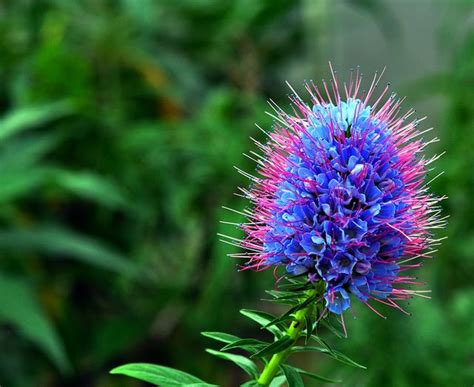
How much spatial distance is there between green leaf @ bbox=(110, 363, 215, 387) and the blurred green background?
1.03m

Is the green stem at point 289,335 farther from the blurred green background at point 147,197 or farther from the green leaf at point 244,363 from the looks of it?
the blurred green background at point 147,197

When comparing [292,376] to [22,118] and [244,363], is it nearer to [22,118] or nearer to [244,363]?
[244,363]

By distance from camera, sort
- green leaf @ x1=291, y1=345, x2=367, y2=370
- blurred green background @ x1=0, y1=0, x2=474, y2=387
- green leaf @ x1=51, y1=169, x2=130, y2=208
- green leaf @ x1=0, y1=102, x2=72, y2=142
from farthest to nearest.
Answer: blurred green background @ x1=0, y1=0, x2=474, y2=387
green leaf @ x1=51, y1=169, x2=130, y2=208
green leaf @ x1=0, y1=102, x2=72, y2=142
green leaf @ x1=291, y1=345, x2=367, y2=370

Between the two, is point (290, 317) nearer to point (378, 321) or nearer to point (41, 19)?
point (378, 321)

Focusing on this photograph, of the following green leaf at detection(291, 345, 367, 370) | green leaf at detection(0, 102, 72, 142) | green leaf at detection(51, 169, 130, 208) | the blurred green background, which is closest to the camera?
green leaf at detection(291, 345, 367, 370)

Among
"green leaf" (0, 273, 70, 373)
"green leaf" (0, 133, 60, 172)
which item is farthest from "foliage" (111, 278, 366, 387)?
"green leaf" (0, 133, 60, 172)

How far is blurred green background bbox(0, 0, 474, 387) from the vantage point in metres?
1.90

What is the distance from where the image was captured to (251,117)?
6.91 ft

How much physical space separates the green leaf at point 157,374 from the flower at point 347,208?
4.7 inches

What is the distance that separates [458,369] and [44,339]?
0.92m

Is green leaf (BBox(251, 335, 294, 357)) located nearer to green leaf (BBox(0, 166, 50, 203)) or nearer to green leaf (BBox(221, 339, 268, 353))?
green leaf (BBox(221, 339, 268, 353))

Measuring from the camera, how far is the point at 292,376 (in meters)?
0.63

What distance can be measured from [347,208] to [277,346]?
4.8 inches

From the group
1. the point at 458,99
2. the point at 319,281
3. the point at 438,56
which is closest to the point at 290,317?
the point at 319,281
